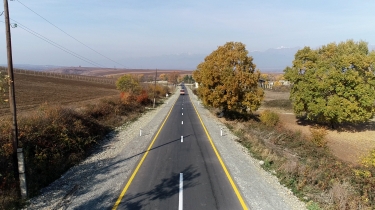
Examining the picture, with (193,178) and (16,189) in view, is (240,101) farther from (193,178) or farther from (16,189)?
(16,189)

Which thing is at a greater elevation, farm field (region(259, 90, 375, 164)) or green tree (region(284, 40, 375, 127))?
green tree (region(284, 40, 375, 127))

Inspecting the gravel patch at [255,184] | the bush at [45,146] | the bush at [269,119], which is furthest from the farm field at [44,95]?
the bush at [269,119]

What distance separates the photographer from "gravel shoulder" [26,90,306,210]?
951 centimetres

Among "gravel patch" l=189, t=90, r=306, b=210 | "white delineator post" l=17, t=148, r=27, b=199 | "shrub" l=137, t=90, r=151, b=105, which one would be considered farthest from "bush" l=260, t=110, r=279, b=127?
"white delineator post" l=17, t=148, r=27, b=199

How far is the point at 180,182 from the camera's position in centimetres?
1159

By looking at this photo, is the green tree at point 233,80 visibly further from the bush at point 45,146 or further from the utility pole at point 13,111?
the utility pole at point 13,111

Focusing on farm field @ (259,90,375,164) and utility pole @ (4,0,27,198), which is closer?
utility pole @ (4,0,27,198)

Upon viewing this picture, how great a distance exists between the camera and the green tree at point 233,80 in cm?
3031

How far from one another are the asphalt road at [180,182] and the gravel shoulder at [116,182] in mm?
515

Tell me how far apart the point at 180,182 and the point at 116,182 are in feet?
8.53

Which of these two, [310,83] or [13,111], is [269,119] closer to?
[310,83]

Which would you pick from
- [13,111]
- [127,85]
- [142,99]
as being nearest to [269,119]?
A: [142,99]

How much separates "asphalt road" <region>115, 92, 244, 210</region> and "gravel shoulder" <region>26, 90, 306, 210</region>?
515 mm

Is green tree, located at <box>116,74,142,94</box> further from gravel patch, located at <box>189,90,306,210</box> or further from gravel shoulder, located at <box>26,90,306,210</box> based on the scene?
gravel patch, located at <box>189,90,306,210</box>
